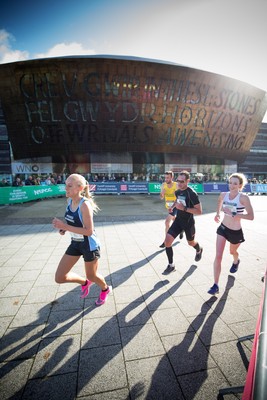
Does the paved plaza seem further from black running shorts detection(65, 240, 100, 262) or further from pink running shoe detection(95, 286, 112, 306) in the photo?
black running shorts detection(65, 240, 100, 262)

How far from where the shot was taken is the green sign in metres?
14.4

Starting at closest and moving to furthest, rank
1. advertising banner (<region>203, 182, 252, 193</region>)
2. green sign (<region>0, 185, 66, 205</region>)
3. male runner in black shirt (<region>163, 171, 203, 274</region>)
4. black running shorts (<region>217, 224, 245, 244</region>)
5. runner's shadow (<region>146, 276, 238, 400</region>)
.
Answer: runner's shadow (<region>146, 276, 238, 400</region>), black running shorts (<region>217, 224, 245, 244</region>), male runner in black shirt (<region>163, 171, 203, 274</region>), green sign (<region>0, 185, 66, 205</region>), advertising banner (<region>203, 182, 252, 193</region>)

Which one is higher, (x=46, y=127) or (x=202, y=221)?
(x=46, y=127)

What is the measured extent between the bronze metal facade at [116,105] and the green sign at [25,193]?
16569 millimetres

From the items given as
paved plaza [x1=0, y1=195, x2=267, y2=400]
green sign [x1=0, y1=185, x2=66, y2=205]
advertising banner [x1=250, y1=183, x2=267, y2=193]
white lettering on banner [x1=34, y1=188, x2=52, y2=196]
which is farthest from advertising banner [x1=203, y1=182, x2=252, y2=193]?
paved plaza [x1=0, y1=195, x2=267, y2=400]

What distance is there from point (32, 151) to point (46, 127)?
16.6 ft

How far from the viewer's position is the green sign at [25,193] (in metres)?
14.4

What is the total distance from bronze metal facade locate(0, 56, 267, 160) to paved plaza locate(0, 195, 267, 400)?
1208 inches

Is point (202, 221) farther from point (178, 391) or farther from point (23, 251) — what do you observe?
point (178, 391)

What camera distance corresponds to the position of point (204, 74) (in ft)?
103

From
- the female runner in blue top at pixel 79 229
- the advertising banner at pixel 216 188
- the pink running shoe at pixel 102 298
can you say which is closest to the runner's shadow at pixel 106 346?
the pink running shoe at pixel 102 298

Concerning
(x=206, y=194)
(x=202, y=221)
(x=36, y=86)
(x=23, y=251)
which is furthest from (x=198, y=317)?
(x=36, y=86)

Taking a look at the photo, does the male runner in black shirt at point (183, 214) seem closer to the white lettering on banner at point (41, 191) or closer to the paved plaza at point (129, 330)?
the paved plaza at point (129, 330)

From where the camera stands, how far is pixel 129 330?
8.80 feet
